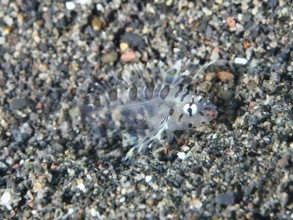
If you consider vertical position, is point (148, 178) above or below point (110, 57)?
below

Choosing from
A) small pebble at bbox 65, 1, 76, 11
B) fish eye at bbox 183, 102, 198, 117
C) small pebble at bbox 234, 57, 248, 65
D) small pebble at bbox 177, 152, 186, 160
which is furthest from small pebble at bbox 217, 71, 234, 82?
small pebble at bbox 65, 1, 76, 11

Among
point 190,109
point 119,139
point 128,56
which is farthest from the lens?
point 128,56

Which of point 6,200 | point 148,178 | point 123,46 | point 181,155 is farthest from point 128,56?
point 6,200

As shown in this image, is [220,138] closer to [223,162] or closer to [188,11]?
[223,162]

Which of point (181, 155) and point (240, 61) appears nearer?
point (181, 155)

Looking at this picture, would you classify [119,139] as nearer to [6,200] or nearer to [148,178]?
[148,178]

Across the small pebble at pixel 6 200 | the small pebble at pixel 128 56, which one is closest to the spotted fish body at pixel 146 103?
the small pebble at pixel 128 56

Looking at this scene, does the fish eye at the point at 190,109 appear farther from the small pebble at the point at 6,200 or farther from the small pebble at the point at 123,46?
the small pebble at the point at 6,200
